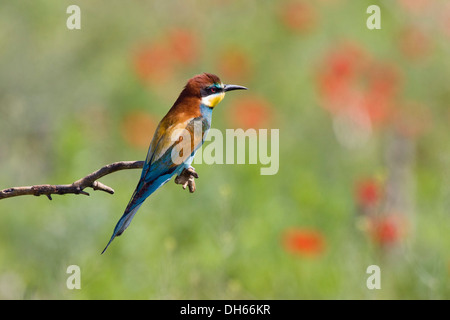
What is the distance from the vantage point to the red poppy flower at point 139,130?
4.10 meters

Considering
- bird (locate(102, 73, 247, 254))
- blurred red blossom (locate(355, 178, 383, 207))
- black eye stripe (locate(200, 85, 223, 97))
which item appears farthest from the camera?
blurred red blossom (locate(355, 178, 383, 207))

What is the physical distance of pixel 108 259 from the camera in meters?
3.49

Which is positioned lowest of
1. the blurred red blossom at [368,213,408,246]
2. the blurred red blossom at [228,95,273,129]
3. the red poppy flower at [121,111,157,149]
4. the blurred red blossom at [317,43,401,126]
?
the blurred red blossom at [368,213,408,246]

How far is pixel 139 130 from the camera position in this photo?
410 cm

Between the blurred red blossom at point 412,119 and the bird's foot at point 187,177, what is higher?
the blurred red blossom at point 412,119

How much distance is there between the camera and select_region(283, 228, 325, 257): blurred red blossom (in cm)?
335

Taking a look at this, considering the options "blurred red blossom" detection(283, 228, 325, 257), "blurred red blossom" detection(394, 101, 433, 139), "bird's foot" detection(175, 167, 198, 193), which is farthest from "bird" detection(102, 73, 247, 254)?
"blurred red blossom" detection(394, 101, 433, 139)

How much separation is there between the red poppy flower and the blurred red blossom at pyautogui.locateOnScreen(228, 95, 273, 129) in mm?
449

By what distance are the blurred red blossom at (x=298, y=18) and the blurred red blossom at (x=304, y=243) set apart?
1.63 m

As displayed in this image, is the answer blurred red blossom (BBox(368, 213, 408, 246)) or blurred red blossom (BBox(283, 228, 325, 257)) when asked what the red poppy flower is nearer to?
blurred red blossom (BBox(283, 228, 325, 257))

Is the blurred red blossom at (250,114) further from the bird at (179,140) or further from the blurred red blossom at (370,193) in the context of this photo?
the bird at (179,140)

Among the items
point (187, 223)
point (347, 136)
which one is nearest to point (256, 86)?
point (347, 136)

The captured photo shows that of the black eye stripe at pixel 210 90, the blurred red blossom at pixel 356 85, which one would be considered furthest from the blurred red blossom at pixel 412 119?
the black eye stripe at pixel 210 90

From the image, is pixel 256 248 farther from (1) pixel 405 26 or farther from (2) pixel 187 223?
(1) pixel 405 26
